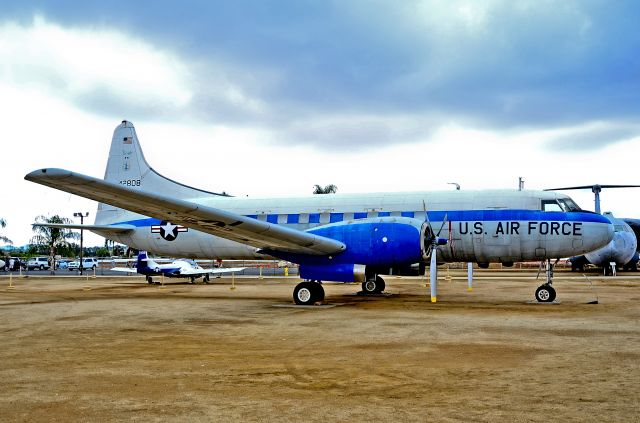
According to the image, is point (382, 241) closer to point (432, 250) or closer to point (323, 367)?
point (432, 250)

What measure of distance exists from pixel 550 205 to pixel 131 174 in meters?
17.4

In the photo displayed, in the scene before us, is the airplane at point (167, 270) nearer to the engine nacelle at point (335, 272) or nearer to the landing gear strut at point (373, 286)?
the landing gear strut at point (373, 286)

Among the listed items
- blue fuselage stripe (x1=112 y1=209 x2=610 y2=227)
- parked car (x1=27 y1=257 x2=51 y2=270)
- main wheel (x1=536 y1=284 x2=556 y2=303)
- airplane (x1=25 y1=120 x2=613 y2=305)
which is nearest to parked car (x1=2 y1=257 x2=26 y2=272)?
parked car (x1=27 y1=257 x2=51 y2=270)

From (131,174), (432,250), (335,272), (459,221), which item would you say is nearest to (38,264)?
(131,174)

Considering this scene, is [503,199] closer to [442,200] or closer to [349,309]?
[442,200]

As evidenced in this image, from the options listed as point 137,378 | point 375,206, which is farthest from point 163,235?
point 137,378

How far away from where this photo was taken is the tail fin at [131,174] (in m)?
25.3

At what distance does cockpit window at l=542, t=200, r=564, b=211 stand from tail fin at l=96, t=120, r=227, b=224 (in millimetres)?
13996

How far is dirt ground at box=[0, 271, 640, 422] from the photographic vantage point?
6.01m

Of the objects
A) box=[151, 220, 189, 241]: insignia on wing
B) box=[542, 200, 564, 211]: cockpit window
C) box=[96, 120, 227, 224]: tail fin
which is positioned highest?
box=[96, 120, 227, 224]: tail fin

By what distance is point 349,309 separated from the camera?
17297 millimetres

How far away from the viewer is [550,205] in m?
19.6

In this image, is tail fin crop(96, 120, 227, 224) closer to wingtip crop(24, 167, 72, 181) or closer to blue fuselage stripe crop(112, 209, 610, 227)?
blue fuselage stripe crop(112, 209, 610, 227)

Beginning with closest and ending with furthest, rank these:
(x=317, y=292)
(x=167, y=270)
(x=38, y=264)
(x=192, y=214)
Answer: (x=192, y=214)
(x=317, y=292)
(x=167, y=270)
(x=38, y=264)
